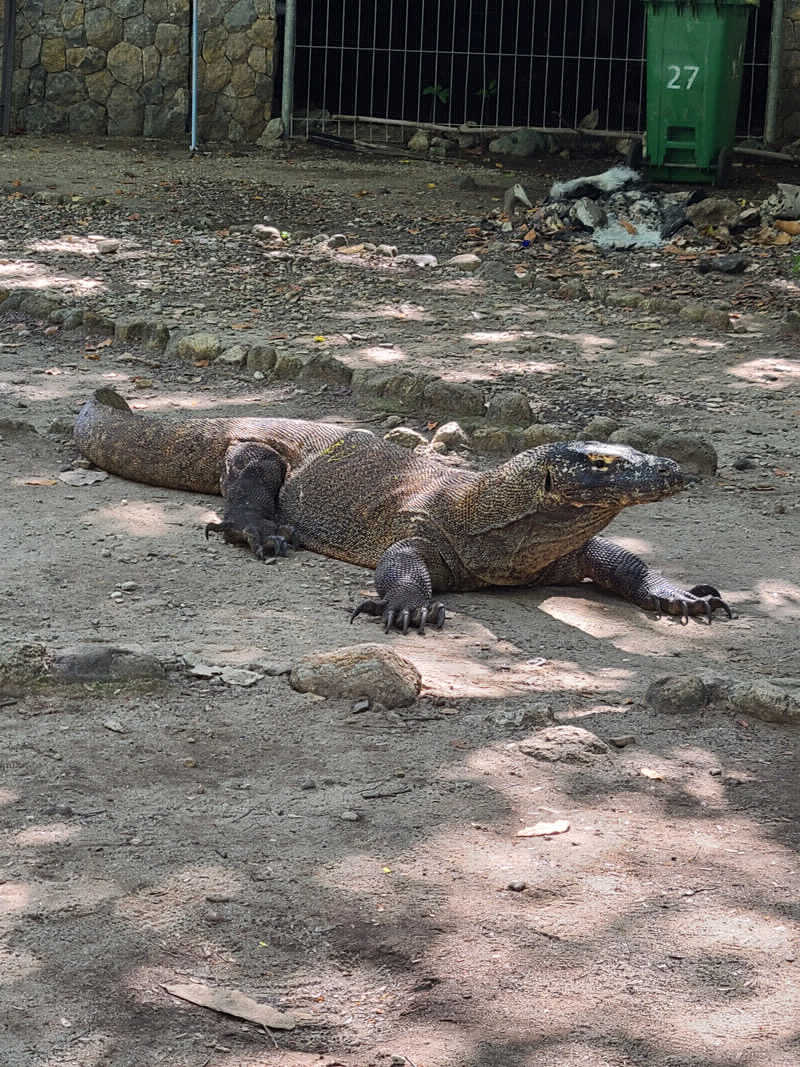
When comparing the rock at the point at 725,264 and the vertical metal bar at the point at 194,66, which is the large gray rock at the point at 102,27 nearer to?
the vertical metal bar at the point at 194,66

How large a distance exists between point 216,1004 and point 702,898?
3.40 ft

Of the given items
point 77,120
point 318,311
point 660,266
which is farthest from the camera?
point 77,120

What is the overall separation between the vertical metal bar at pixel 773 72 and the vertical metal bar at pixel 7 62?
22.4 ft

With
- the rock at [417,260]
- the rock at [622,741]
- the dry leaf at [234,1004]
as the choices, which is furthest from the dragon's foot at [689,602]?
the rock at [417,260]

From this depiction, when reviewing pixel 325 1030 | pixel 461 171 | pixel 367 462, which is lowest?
pixel 325 1030

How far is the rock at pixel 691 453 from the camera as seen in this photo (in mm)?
6516

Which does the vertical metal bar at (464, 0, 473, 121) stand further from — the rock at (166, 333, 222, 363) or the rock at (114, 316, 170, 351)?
the rock at (166, 333, 222, 363)

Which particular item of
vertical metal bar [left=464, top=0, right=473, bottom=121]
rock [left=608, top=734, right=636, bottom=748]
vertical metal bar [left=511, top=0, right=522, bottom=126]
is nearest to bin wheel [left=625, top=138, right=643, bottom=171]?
vertical metal bar [left=511, top=0, right=522, bottom=126]

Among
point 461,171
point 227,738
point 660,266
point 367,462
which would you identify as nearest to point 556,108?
point 461,171

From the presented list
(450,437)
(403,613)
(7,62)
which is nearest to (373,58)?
(7,62)

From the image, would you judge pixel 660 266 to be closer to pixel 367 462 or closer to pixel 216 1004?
pixel 367 462

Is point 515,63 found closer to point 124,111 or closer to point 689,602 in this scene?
point 124,111

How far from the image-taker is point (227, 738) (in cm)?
387

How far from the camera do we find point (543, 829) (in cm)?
342
